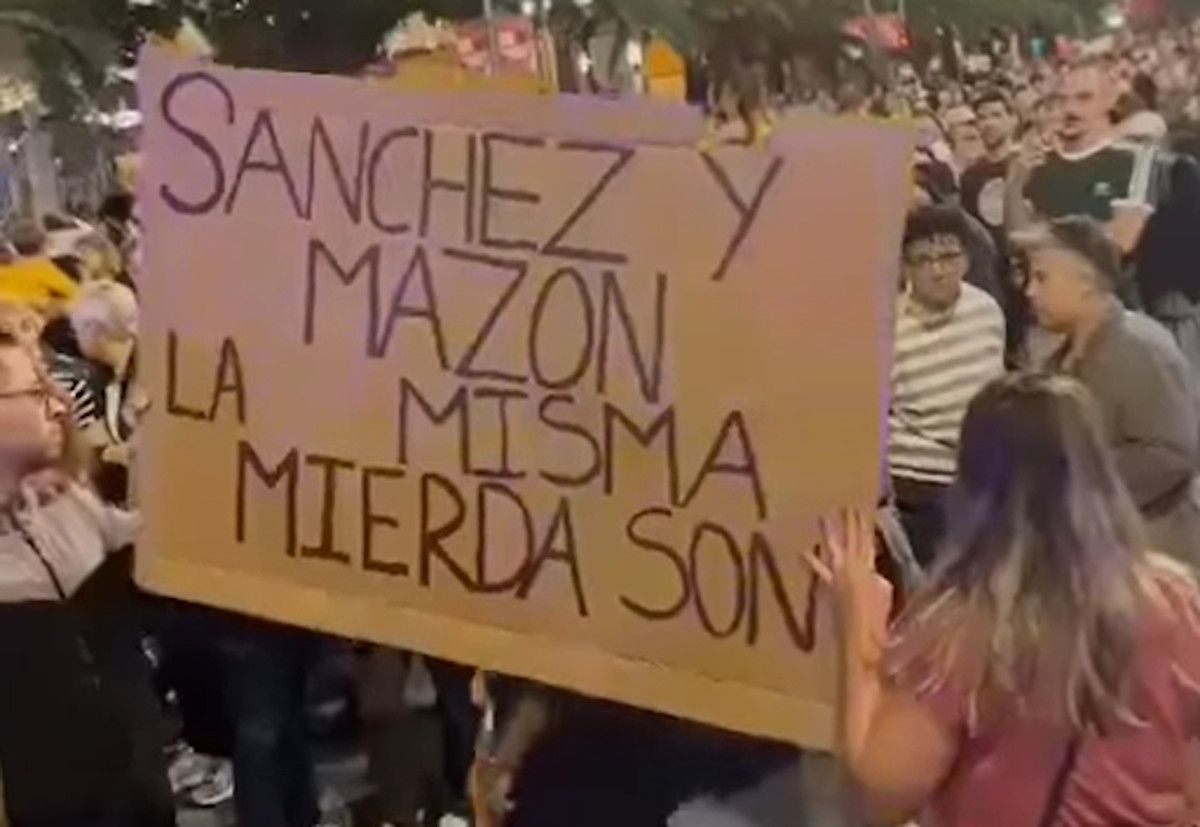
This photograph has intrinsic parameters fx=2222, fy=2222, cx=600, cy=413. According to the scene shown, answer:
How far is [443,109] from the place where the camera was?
102 centimetres

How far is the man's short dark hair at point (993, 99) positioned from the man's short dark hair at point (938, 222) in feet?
0.14

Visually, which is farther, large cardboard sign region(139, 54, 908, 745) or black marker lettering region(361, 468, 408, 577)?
black marker lettering region(361, 468, 408, 577)

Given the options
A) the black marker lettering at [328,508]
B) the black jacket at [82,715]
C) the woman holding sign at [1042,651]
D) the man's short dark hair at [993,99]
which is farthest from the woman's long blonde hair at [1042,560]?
the black jacket at [82,715]

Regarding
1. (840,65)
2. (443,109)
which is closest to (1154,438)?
(840,65)

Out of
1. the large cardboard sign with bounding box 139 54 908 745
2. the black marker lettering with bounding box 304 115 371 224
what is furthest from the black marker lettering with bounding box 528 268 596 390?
the black marker lettering with bounding box 304 115 371 224

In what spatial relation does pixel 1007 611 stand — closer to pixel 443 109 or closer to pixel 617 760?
pixel 617 760

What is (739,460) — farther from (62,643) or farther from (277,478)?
(62,643)

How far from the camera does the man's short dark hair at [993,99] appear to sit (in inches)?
34.8

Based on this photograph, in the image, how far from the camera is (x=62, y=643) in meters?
1.17

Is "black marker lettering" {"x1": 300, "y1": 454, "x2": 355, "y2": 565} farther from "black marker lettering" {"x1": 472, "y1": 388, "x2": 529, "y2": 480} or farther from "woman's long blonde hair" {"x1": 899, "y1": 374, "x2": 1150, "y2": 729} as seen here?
"woman's long blonde hair" {"x1": 899, "y1": 374, "x2": 1150, "y2": 729}

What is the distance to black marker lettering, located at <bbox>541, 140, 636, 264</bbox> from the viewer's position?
0.98 m

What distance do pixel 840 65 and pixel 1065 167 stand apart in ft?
0.35

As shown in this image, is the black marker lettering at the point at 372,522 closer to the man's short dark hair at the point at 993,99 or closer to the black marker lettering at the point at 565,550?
the black marker lettering at the point at 565,550

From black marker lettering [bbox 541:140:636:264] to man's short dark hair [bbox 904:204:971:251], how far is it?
137 millimetres
